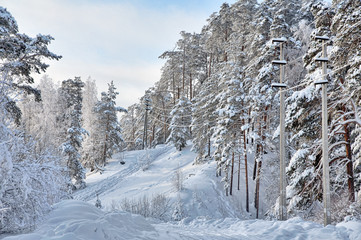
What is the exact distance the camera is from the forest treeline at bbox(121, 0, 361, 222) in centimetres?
1145

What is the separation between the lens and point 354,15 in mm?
10484

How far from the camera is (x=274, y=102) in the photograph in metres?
19.4

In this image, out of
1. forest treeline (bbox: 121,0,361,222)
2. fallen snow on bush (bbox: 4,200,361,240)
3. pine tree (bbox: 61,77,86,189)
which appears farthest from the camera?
pine tree (bbox: 61,77,86,189)

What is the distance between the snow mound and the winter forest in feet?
1.20

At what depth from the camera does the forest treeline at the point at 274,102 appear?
11.5 m

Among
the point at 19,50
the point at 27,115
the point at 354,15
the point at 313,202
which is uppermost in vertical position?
the point at 354,15

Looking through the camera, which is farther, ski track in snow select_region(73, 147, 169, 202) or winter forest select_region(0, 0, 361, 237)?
ski track in snow select_region(73, 147, 169, 202)

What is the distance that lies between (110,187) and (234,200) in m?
12.1

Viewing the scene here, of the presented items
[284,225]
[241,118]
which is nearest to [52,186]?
[284,225]

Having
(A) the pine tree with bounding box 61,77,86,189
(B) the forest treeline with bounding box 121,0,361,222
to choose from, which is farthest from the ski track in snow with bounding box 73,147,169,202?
(B) the forest treeline with bounding box 121,0,361,222

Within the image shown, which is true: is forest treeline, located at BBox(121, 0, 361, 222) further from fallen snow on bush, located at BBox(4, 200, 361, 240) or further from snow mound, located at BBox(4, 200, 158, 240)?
snow mound, located at BBox(4, 200, 158, 240)

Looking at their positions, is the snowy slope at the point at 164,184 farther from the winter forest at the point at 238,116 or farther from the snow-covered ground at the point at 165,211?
the winter forest at the point at 238,116

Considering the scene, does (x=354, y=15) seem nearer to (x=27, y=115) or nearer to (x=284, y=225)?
(x=284, y=225)

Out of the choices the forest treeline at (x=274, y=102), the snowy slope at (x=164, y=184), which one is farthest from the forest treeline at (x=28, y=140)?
the forest treeline at (x=274, y=102)
